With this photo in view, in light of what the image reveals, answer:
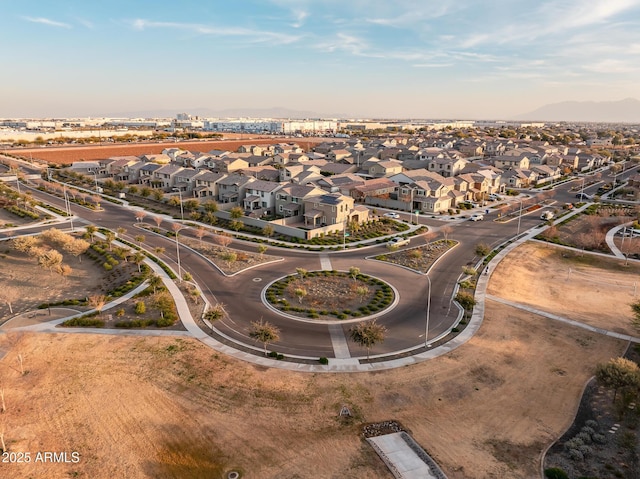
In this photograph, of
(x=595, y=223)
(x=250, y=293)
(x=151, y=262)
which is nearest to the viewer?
(x=250, y=293)

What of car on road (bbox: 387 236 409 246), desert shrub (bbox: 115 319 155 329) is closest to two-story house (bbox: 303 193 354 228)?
car on road (bbox: 387 236 409 246)

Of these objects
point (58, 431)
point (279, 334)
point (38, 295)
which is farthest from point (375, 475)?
point (38, 295)

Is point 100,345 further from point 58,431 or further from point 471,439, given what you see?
point 471,439

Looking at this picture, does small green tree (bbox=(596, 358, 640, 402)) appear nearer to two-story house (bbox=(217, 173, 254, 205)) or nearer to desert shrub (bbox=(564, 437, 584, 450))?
desert shrub (bbox=(564, 437, 584, 450))

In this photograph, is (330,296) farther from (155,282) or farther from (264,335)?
(155,282)

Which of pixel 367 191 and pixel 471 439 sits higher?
pixel 367 191

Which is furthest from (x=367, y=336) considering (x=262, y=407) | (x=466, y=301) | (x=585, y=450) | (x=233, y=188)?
(x=233, y=188)
